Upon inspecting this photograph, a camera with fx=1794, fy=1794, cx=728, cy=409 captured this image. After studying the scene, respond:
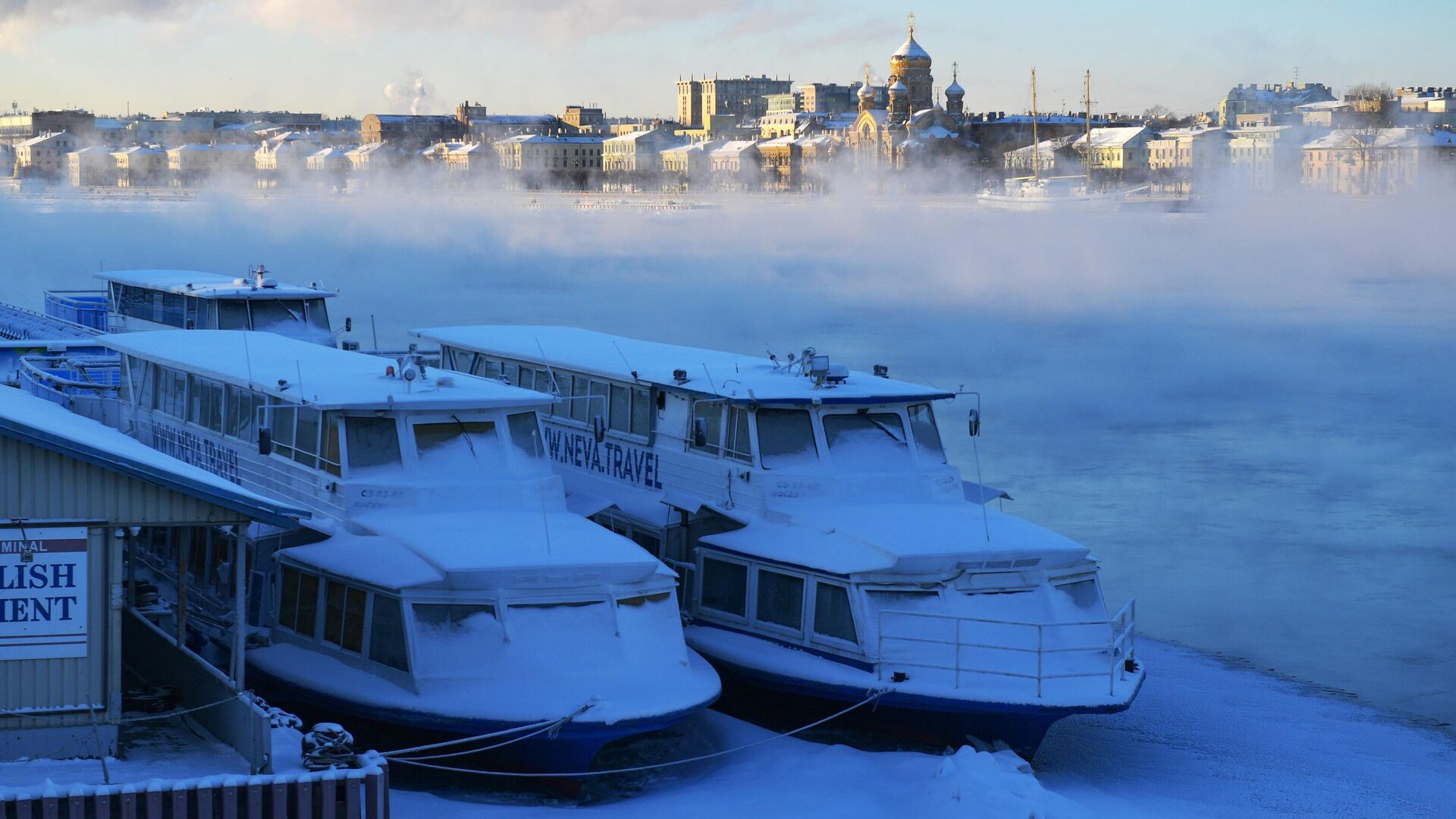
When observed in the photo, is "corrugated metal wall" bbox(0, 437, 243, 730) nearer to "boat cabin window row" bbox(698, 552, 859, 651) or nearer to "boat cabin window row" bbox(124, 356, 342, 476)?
"boat cabin window row" bbox(124, 356, 342, 476)

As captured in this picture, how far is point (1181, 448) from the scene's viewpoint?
44.3 meters

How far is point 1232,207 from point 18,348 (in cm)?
17208

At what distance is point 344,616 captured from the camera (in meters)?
17.8

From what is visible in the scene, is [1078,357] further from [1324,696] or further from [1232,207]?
[1232,207]

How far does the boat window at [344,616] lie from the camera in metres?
17.6

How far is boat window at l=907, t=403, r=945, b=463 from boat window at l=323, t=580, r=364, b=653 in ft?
23.3

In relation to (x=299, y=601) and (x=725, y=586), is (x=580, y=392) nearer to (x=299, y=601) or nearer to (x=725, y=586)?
(x=725, y=586)

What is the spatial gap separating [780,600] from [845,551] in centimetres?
104

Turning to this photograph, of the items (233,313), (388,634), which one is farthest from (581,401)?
(233,313)

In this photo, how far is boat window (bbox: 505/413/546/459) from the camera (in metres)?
19.9

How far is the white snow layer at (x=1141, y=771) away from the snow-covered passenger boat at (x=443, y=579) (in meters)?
1.04

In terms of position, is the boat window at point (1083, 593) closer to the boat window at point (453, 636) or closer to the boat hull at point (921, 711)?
the boat hull at point (921, 711)

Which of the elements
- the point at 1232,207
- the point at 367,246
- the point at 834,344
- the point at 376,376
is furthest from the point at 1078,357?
the point at 1232,207

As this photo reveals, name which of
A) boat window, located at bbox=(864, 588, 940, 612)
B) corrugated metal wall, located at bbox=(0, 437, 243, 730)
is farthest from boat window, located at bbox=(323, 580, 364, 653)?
boat window, located at bbox=(864, 588, 940, 612)
